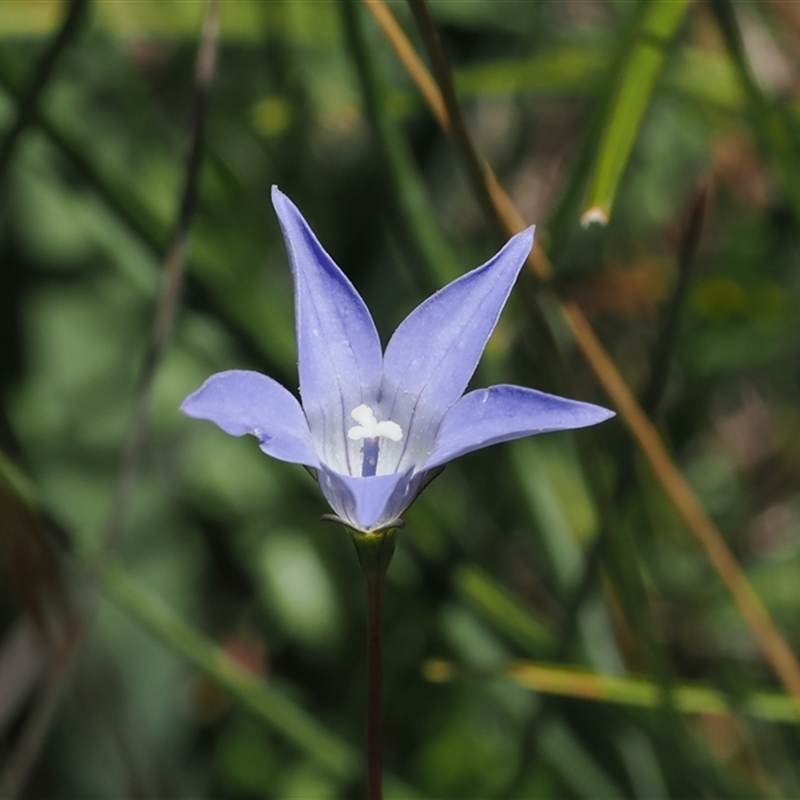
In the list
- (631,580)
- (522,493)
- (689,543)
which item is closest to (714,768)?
(631,580)

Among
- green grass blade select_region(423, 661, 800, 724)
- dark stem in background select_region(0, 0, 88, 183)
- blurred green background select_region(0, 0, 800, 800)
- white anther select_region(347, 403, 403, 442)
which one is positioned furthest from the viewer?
blurred green background select_region(0, 0, 800, 800)

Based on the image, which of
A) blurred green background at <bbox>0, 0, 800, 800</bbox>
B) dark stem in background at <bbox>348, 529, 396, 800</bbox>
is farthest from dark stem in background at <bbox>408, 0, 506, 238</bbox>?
dark stem in background at <bbox>348, 529, 396, 800</bbox>

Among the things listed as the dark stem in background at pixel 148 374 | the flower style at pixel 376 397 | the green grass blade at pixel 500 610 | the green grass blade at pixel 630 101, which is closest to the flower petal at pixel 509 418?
the flower style at pixel 376 397

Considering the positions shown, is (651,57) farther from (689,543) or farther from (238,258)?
(689,543)

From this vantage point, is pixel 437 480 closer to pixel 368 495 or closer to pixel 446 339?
pixel 446 339

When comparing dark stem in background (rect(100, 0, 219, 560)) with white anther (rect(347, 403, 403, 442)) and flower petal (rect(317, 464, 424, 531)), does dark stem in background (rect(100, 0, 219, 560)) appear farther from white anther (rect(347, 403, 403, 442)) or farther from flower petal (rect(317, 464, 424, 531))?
flower petal (rect(317, 464, 424, 531))

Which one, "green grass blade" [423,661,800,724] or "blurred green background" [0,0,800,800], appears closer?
→ "green grass blade" [423,661,800,724]
